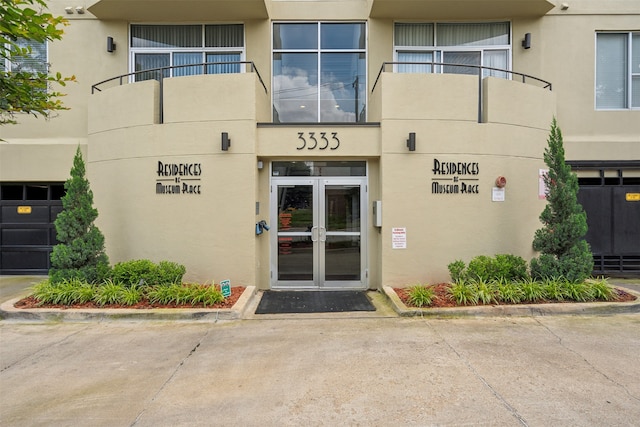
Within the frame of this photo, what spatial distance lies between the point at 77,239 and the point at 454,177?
7.12 m

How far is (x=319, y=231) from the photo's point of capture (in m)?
7.96

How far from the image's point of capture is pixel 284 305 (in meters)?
6.88

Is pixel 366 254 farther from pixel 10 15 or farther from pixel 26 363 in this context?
pixel 10 15

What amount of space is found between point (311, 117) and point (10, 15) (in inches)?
234

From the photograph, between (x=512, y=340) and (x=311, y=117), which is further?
(x=311, y=117)

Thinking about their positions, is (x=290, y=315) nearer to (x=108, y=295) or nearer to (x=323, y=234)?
(x=323, y=234)

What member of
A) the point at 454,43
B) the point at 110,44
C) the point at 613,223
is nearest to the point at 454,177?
the point at 454,43

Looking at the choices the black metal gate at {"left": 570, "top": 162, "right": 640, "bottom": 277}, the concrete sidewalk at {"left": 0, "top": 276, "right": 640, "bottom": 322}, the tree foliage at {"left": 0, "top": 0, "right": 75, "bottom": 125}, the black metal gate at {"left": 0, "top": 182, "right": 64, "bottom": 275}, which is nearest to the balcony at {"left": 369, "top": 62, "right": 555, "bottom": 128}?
the black metal gate at {"left": 570, "top": 162, "right": 640, "bottom": 277}

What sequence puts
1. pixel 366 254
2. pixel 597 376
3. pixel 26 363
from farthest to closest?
pixel 366 254
pixel 26 363
pixel 597 376

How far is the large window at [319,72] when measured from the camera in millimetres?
9258

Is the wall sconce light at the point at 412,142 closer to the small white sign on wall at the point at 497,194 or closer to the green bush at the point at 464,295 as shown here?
the small white sign on wall at the point at 497,194

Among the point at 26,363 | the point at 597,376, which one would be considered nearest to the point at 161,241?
the point at 26,363

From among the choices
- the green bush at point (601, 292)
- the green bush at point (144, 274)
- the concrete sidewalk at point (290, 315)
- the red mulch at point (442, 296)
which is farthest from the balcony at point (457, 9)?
the green bush at point (144, 274)

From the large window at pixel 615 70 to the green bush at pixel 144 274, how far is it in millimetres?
10592
